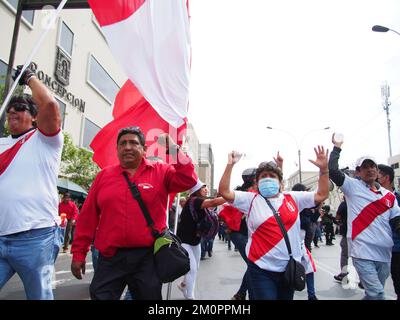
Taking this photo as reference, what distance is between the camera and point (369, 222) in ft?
13.2

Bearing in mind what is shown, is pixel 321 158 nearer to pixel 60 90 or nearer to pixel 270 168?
pixel 270 168

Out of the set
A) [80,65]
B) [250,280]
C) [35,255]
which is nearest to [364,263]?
[250,280]

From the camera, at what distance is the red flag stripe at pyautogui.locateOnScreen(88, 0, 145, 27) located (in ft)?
12.4

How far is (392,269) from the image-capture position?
171 inches

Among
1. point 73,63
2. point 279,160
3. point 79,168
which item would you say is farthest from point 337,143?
point 73,63

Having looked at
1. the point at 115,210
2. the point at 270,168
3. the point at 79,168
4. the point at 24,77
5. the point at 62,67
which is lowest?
the point at 115,210

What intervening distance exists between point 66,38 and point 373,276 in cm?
2132

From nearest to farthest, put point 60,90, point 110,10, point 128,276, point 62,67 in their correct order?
point 128,276 < point 110,10 < point 60,90 < point 62,67

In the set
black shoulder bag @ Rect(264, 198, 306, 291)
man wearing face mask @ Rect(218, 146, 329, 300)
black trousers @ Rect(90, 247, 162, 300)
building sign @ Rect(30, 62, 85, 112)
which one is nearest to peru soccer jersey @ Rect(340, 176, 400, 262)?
man wearing face mask @ Rect(218, 146, 329, 300)

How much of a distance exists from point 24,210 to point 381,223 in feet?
11.8

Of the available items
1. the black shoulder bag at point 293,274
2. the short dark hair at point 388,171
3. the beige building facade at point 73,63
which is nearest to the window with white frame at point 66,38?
the beige building facade at point 73,63

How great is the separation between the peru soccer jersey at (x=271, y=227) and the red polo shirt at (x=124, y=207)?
84cm

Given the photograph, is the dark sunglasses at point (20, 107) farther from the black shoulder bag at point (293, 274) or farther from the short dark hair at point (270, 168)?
the black shoulder bag at point (293, 274)

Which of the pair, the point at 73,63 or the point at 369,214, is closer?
the point at 369,214
